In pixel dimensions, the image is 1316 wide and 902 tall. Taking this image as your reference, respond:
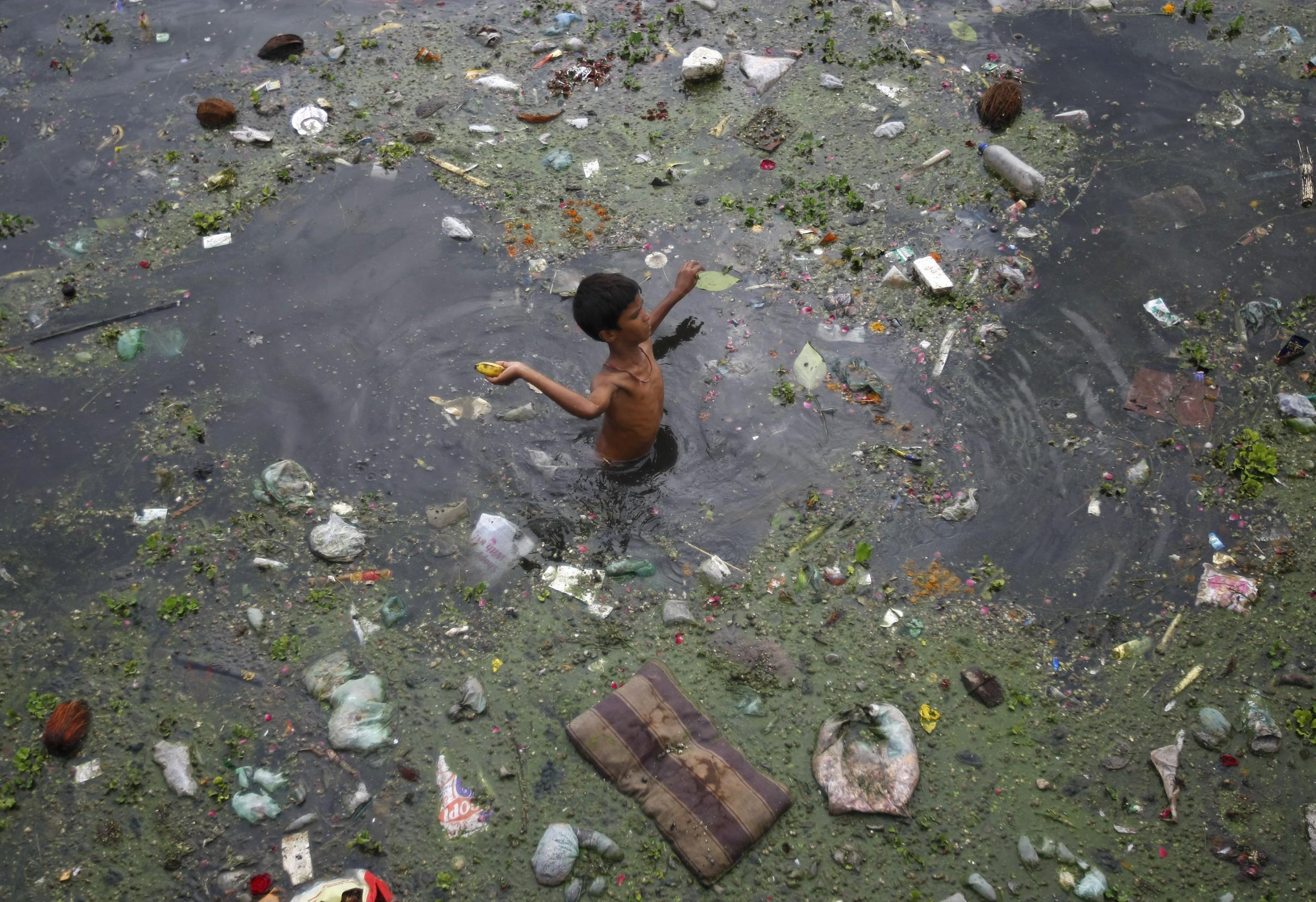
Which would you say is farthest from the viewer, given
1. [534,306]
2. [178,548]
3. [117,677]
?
[534,306]

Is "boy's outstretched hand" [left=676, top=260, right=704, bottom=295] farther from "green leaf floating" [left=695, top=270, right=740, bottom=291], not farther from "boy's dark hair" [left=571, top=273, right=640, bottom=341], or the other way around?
"green leaf floating" [left=695, top=270, right=740, bottom=291]

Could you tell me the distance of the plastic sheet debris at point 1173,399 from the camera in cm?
405

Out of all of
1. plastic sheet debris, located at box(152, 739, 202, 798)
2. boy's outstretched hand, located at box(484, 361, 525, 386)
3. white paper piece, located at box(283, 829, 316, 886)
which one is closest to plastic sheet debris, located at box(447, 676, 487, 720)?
white paper piece, located at box(283, 829, 316, 886)

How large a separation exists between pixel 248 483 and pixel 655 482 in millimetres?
1828

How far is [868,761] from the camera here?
3.13m

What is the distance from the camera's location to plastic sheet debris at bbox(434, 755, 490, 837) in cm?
306

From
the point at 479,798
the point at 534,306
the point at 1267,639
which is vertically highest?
the point at 534,306

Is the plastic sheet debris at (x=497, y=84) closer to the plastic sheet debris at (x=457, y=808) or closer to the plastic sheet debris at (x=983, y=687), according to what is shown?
the plastic sheet debris at (x=457, y=808)

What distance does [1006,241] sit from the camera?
4.69 meters

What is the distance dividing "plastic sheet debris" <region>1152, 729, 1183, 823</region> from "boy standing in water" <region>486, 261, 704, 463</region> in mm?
2305

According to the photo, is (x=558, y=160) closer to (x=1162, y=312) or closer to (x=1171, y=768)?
(x=1162, y=312)

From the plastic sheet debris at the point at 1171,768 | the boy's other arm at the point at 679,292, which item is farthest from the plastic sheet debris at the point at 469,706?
the plastic sheet debris at the point at 1171,768

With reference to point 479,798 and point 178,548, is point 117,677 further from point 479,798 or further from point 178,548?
point 479,798

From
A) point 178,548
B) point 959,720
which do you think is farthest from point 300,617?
point 959,720
